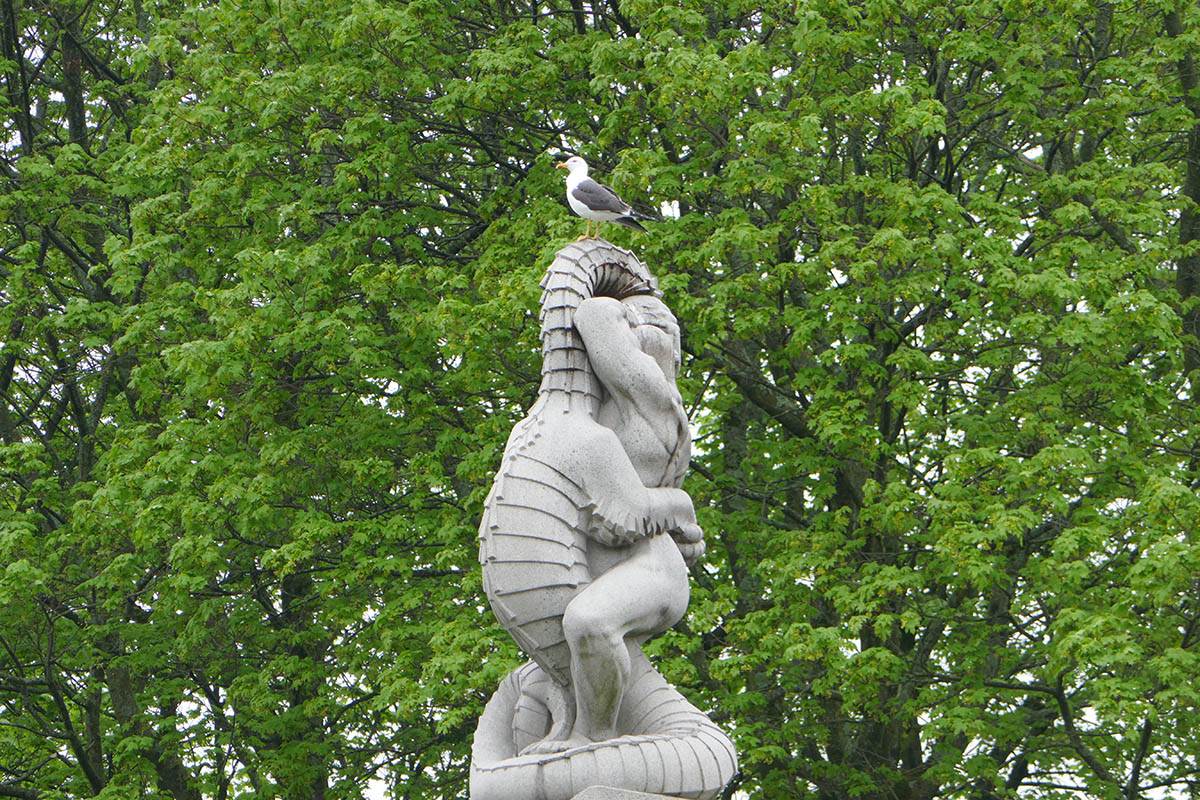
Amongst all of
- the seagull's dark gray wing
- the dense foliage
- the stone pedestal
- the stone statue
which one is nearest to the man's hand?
the stone statue

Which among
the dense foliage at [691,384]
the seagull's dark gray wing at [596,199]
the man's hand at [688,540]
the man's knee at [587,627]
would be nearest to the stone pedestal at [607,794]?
the man's knee at [587,627]

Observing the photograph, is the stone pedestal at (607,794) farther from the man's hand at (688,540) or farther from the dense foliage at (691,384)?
the dense foliage at (691,384)

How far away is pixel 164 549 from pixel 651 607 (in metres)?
7.68

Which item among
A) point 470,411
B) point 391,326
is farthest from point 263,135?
point 470,411

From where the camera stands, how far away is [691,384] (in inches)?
476

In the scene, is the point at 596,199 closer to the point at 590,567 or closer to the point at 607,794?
the point at 590,567

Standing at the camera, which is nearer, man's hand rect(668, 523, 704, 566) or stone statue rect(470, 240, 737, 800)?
stone statue rect(470, 240, 737, 800)

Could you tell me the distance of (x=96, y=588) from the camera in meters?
13.3

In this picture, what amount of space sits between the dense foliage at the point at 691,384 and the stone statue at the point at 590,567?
12.9 ft

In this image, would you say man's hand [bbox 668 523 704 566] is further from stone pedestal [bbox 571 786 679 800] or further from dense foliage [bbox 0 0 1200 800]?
dense foliage [bbox 0 0 1200 800]

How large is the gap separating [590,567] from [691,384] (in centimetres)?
575

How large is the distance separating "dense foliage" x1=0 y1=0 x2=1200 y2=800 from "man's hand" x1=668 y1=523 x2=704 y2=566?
12.2 feet

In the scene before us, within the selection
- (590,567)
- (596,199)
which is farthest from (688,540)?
(596,199)

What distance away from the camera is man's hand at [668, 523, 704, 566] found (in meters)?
6.73
